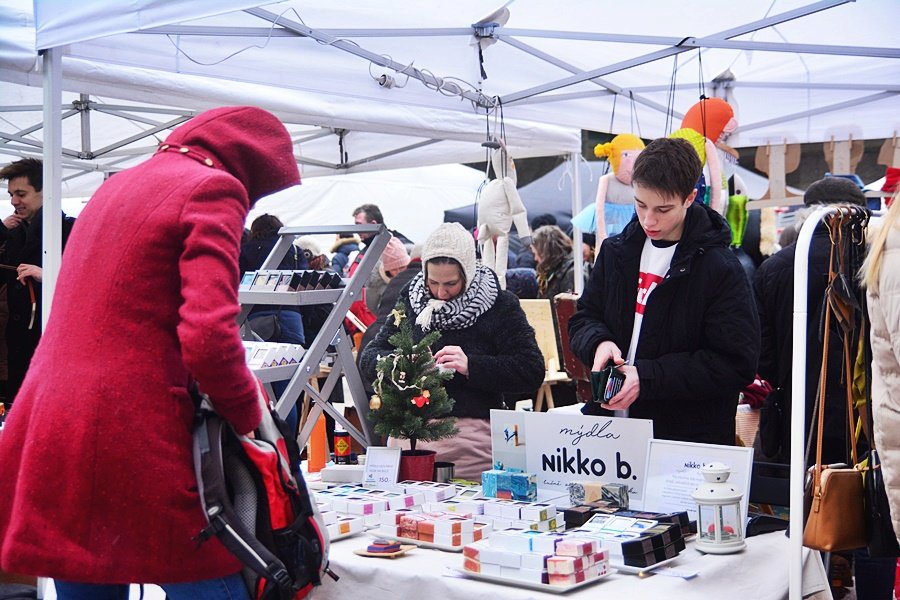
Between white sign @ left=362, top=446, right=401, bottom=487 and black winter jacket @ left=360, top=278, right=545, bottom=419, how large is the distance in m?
0.42

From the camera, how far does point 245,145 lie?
70.6 inches

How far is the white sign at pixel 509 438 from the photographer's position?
2572 mm

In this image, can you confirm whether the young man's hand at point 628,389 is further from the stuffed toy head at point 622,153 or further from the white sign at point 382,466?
the stuffed toy head at point 622,153

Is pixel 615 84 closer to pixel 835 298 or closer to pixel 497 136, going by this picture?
pixel 497 136

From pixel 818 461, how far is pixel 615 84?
12.2ft

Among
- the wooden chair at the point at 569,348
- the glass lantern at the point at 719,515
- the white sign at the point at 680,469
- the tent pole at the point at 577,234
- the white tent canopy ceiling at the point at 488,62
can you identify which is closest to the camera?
the glass lantern at the point at 719,515

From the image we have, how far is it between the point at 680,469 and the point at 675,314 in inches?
18.9

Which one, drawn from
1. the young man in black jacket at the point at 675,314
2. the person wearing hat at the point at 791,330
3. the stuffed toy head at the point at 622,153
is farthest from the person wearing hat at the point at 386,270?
the young man in black jacket at the point at 675,314

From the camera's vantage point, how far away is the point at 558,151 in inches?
249

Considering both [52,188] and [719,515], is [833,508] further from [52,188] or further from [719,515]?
[52,188]

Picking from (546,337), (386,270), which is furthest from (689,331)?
(386,270)

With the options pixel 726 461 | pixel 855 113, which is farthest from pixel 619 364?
pixel 855 113

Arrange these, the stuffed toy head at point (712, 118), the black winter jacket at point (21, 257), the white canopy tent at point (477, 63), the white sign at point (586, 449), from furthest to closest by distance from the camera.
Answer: the stuffed toy head at point (712, 118)
the black winter jacket at point (21, 257)
the white canopy tent at point (477, 63)
the white sign at point (586, 449)

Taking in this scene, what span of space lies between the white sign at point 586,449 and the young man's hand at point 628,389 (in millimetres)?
135
